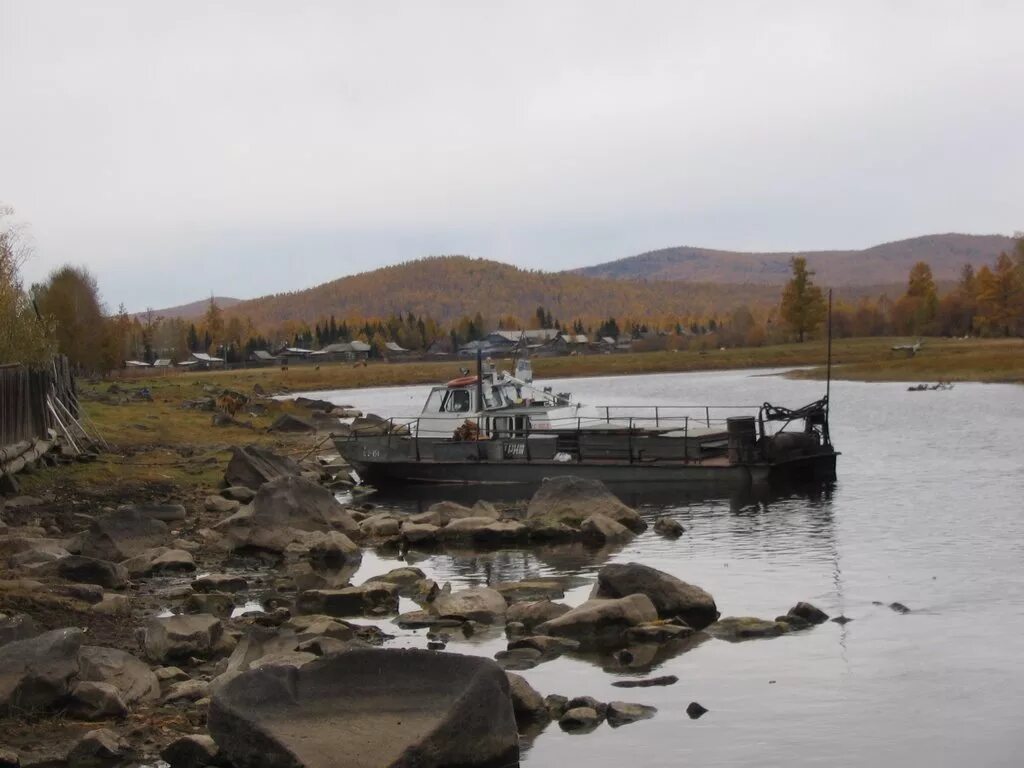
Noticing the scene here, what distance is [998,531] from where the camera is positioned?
28.9m

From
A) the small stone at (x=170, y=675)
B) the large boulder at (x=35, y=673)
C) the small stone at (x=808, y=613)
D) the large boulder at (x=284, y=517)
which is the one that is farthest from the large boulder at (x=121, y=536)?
the small stone at (x=808, y=613)

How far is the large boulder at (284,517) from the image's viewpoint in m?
27.6

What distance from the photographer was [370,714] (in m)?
13.3

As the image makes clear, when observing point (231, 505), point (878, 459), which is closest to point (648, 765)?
point (231, 505)

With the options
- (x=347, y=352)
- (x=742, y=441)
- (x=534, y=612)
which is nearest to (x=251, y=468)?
(x=742, y=441)

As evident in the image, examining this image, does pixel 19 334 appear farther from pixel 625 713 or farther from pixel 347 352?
pixel 347 352

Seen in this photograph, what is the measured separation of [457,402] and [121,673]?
92.3ft

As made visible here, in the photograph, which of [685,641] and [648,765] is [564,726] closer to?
[648,765]

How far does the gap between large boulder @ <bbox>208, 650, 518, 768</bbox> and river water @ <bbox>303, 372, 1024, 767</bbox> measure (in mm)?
1012

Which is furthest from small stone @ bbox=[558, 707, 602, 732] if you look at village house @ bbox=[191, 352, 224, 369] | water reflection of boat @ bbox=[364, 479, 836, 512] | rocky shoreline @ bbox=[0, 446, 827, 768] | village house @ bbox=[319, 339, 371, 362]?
village house @ bbox=[319, 339, 371, 362]

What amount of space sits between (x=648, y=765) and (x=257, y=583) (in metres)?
12.0

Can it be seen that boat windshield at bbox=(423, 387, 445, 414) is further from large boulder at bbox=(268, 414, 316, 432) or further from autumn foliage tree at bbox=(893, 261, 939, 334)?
autumn foliage tree at bbox=(893, 261, 939, 334)

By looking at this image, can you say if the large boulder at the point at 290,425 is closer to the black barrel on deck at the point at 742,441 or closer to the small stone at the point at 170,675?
the black barrel on deck at the point at 742,441

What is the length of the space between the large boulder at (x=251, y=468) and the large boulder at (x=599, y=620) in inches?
717
